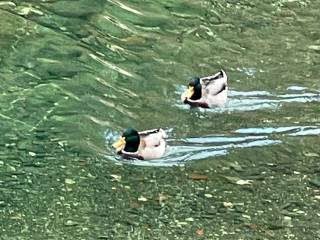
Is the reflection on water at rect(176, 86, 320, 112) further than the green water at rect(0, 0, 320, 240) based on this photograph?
Yes

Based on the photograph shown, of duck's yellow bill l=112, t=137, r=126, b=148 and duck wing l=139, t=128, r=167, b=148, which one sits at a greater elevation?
duck wing l=139, t=128, r=167, b=148

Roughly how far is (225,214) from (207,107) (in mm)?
2283

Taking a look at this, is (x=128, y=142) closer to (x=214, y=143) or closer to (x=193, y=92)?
(x=214, y=143)

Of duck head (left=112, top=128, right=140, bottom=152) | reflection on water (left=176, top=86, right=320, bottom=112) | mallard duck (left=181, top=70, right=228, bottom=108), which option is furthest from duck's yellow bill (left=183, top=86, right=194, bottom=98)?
duck head (left=112, top=128, right=140, bottom=152)

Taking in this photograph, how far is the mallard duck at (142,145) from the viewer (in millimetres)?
7660

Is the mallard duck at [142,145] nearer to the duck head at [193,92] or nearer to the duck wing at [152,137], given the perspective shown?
the duck wing at [152,137]

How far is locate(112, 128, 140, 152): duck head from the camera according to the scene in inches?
301

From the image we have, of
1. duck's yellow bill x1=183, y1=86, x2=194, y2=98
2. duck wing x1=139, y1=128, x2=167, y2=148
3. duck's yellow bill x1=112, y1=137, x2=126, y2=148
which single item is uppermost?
duck's yellow bill x1=183, y1=86, x2=194, y2=98

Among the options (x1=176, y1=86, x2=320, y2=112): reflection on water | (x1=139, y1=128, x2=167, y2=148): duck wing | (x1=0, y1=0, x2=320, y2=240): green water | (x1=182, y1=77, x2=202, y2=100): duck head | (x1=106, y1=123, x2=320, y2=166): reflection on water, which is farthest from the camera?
(x1=176, y1=86, x2=320, y2=112): reflection on water

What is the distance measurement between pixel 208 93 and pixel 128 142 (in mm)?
1453

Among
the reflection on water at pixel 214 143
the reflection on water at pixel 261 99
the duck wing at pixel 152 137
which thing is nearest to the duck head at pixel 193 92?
the reflection on water at pixel 261 99

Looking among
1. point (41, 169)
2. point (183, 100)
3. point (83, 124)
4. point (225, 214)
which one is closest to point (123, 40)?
point (183, 100)

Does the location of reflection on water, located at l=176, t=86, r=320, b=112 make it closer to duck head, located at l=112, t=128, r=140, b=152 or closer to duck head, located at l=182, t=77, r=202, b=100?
duck head, located at l=182, t=77, r=202, b=100

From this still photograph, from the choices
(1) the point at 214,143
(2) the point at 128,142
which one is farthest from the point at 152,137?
(1) the point at 214,143
